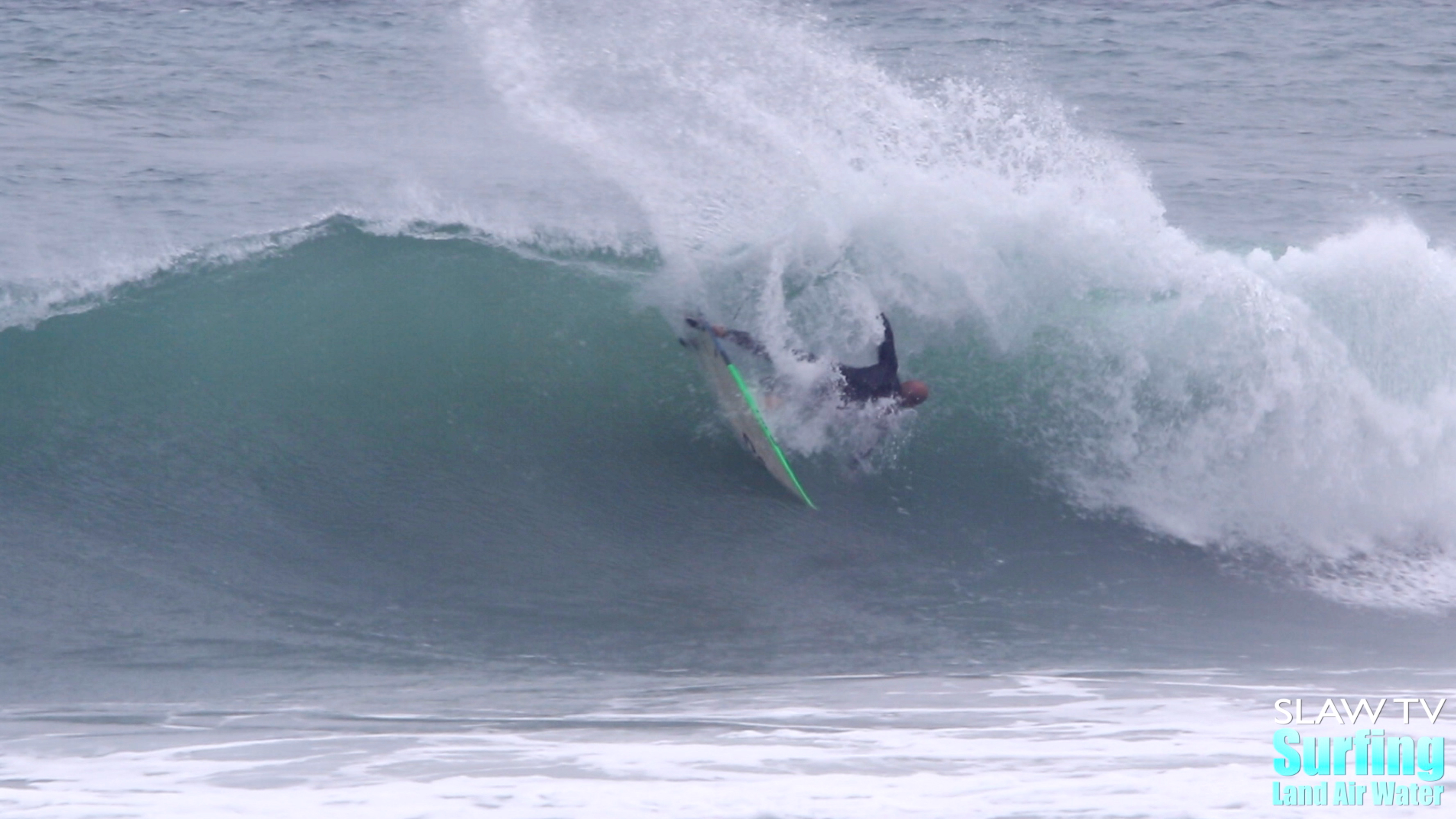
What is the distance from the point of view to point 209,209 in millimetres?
10445

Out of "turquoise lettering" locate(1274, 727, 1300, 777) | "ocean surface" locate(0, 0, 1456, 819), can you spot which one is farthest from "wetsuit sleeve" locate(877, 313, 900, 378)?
"turquoise lettering" locate(1274, 727, 1300, 777)

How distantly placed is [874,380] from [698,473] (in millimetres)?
1135

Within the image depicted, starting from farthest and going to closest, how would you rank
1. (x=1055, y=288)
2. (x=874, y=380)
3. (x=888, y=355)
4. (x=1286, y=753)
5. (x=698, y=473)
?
(x=1055, y=288) → (x=698, y=473) → (x=874, y=380) → (x=888, y=355) → (x=1286, y=753)

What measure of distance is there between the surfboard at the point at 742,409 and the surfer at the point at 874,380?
12cm

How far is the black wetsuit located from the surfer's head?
50 mm

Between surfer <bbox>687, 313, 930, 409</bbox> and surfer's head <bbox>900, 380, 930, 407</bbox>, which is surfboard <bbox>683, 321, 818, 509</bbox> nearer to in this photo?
surfer <bbox>687, 313, 930, 409</bbox>

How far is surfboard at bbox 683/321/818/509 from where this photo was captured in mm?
7191

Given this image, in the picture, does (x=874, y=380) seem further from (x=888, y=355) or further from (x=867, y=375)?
(x=888, y=355)

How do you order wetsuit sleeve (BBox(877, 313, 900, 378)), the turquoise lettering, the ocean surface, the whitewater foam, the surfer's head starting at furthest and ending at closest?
the whitewater foam, the surfer's head, wetsuit sleeve (BBox(877, 313, 900, 378)), the ocean surface, the turquoise lettering

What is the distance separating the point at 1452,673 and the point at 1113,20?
1491cm

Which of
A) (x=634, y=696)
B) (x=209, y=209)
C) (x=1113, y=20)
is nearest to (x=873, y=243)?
(x=634, y=696)

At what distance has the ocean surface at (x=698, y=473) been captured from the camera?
483 centimetres

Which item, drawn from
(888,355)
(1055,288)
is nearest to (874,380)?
(888,355)

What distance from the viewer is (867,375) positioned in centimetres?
724
